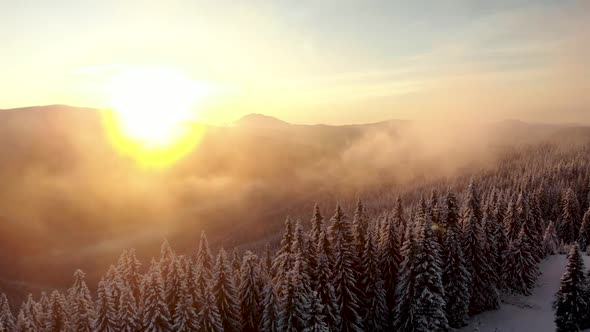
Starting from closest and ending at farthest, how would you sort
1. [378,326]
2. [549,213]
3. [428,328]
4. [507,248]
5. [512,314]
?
[428,328], [378,326], [512,314], [507,248], [549,213]

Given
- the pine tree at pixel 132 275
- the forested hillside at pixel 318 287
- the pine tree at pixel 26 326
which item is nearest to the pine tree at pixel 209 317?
the forested hillside at pixel 318 287

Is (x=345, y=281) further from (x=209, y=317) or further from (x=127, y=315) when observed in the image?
(x=127, y=315)

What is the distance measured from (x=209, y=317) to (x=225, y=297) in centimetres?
312

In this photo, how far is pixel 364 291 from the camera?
4359cm

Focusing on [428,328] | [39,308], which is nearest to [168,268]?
[39,308]

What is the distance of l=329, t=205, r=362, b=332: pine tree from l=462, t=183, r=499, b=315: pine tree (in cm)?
1638

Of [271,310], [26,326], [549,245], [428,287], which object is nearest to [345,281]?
[428,287]

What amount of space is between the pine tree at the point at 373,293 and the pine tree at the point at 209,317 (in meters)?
16.6

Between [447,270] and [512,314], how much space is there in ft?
42.0

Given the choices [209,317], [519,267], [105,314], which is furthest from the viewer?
[519,267]

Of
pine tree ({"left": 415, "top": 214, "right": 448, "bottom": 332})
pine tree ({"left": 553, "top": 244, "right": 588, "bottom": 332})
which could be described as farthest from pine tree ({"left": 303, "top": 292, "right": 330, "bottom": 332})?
pine tree ({"left": 553, "top": 244, "right": 588, "bottom": 332})

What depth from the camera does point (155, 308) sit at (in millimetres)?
35375

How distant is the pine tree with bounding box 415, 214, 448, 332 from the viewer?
126 feet

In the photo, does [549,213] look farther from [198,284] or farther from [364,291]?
[198,284]
